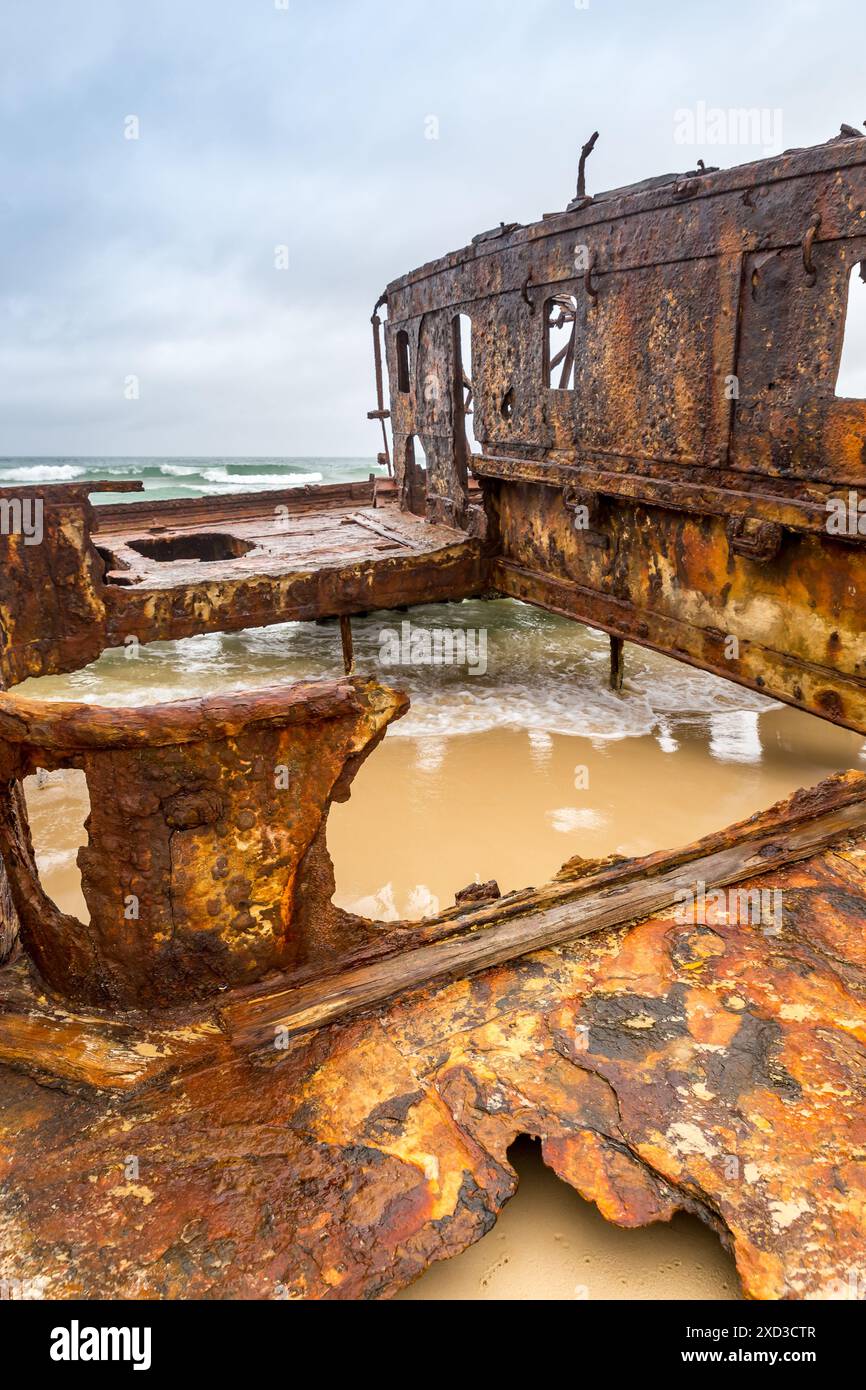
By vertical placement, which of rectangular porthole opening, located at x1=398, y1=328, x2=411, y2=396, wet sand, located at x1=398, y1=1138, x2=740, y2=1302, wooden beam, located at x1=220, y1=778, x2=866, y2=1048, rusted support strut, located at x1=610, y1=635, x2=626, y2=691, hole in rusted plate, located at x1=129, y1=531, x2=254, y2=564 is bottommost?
→ rusted support strut, located at x1=610, y1=635, x2=626, y2=691

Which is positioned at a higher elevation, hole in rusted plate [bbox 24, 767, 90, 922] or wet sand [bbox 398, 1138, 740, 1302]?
wet sand [bbox 398, 1138, 740, 1302]

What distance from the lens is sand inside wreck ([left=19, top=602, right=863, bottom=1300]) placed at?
65.4 inches

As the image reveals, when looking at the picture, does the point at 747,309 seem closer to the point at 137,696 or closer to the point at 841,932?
the point at 841,932

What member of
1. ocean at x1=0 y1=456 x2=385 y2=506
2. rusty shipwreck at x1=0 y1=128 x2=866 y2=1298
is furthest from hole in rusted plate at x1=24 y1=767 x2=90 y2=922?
ocean at x1=0 y1=456 x2=385 y2=506

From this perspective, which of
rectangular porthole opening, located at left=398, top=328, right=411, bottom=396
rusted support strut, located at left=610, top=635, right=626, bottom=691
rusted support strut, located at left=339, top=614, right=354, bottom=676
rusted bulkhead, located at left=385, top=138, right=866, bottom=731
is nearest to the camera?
rusted bulkhead, located at left=385, top=138, right=866, bottom=731

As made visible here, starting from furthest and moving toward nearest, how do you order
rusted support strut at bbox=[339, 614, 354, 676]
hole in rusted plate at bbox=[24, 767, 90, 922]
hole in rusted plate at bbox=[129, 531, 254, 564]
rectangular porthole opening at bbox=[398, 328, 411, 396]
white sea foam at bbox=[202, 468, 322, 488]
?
1. white sea foam at bbox=[202, 468, 322, 488]
2. rectangular porthole opening at bbox=[398, 328, 411, 396]
3. hole in rusted plate at bbox=[129, 531, 254, 564]
4. rusted support strut at bbox=[339, 614, 354, 676]
5. hole in rusted plate at bbox=[24, 767, 90, 922]

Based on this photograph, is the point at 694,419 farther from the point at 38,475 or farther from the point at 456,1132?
the point at 38,475

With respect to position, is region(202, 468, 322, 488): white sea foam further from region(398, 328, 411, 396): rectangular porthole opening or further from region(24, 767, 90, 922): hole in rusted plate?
region(24, 767, 90, 922): hole in rusted plate

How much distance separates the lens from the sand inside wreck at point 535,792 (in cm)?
166

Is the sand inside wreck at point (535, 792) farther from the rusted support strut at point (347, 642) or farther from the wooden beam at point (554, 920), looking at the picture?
the rusted support strut at point (347, 642)

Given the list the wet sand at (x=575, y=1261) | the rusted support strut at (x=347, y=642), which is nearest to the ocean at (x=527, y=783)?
the wet sand at (x=575, y=1261)

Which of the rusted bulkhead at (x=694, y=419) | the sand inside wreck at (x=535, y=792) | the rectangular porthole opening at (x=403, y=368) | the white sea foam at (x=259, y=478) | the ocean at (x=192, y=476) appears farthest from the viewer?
the white sea foam at (x=259, y=478)

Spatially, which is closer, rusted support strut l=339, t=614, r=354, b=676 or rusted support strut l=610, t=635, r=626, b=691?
rusted support strut l=339, t=614, r=354, b=676

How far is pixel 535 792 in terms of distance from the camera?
231 inches
